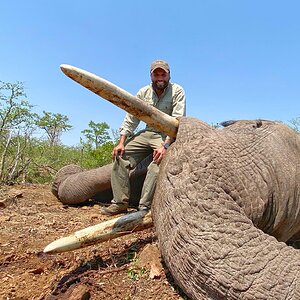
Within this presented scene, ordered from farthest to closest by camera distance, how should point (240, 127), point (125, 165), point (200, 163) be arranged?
point (125, 165) → point (240, 127) → point (200, 163)

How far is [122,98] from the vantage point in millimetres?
3012

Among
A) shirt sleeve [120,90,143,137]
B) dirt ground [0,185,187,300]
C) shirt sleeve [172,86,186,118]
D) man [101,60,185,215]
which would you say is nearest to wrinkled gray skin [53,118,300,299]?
dirt ground [0,185,187,300]

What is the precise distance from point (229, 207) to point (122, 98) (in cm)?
101

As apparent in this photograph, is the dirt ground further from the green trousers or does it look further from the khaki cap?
the khaki cap

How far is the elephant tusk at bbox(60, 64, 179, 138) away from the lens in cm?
286

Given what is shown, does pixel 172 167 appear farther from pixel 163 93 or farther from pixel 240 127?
pixel 163 93

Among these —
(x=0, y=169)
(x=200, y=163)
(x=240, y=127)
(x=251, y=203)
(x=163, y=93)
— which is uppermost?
(x=163, y=93)

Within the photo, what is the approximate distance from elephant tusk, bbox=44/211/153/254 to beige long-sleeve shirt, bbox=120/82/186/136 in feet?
4.97

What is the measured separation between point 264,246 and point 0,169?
271 inches

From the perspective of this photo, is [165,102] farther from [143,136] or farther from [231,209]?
[231,209]

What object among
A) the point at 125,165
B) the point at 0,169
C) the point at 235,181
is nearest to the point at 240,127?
the point at 235,181

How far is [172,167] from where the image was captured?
2865 mm

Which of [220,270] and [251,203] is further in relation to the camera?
[251,203]

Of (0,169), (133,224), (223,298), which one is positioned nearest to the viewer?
(223,298)
